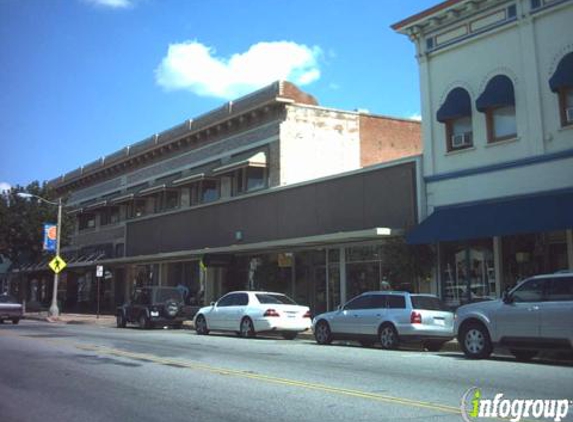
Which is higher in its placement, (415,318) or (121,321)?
(415,318)

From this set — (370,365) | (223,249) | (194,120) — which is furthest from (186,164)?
(370,365)

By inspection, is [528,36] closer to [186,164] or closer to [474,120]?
[474,120]

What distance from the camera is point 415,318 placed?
55.0 ft

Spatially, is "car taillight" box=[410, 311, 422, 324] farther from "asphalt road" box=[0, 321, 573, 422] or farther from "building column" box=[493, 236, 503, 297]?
"building column" box=[493, 236, 503, 297]

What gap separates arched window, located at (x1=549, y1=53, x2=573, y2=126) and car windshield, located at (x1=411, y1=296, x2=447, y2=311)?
6.73 metres

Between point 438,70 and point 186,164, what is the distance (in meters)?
18.4

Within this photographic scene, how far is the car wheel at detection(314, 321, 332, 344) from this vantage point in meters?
18.9

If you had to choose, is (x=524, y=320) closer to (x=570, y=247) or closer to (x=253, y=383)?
(x=253, y=383)

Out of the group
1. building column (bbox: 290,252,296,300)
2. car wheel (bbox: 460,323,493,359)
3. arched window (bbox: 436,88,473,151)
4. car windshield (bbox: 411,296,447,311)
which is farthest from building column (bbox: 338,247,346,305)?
car wheel (bbox: 460,323,493,359)

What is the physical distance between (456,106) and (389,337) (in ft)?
29.3

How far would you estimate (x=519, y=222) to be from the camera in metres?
19.0

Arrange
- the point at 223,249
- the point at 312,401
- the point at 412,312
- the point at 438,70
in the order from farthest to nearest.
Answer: the point at 223,249, the point at 438,70, the point at 412,312, the point at 312,401

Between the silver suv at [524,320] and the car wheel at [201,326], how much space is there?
36.7ft

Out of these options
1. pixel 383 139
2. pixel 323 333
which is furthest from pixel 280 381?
pixel 383 139
